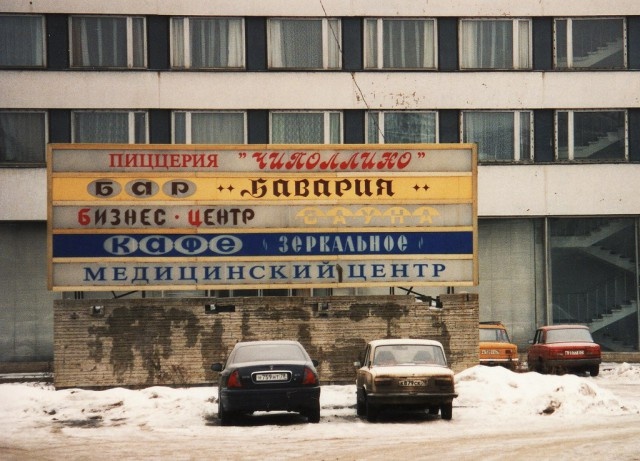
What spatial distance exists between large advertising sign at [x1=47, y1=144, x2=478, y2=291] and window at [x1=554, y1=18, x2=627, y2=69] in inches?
480

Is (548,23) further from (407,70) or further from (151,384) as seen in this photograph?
(151,384)

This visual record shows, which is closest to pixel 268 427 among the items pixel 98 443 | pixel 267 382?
pixel 267 382

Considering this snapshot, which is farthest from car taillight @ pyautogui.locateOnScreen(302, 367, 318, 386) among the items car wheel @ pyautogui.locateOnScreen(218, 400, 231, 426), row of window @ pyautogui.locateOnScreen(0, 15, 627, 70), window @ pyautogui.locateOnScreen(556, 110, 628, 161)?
window @ pyautogui.locateOnScreen(556, 110, 628, 161)

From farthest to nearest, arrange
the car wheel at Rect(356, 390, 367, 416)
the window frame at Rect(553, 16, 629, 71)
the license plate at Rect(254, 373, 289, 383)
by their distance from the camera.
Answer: the window frame at Rect(553, 16, 629, 71) < the car wheel at Rect(356, 390, 367, 416) < the license plate at Rect(254, 373, 289, 383)

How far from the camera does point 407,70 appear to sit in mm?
38812

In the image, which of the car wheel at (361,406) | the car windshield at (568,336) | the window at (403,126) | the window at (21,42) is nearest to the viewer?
the car wheel at (361,406)

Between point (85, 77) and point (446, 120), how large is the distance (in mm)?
11508

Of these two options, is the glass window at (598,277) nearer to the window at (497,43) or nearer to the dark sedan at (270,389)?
the window at (497,43)

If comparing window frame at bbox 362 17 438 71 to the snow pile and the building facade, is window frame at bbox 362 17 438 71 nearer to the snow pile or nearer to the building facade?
the building facade

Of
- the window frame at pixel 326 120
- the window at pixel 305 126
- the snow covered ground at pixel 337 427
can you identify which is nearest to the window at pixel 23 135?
the window frame at pixel 326 120

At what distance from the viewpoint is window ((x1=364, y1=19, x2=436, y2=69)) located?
1528 inches

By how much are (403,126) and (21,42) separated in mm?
12328

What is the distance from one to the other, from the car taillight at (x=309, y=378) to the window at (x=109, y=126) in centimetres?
1978

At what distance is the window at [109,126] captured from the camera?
126ft
